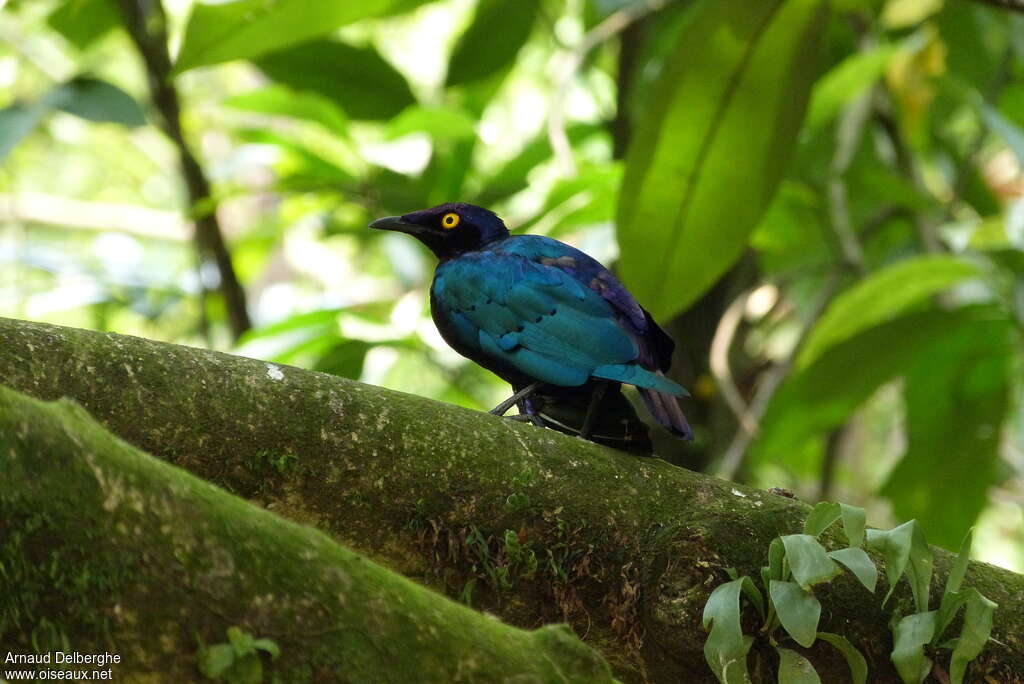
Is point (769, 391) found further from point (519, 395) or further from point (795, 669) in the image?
point (795, 669)

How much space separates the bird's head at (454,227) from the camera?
11.8 ft

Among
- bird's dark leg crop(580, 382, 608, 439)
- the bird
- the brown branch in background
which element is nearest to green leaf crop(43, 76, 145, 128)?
the brown branch in background

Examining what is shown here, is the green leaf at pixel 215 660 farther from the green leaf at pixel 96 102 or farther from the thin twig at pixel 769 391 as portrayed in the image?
the thin twig at pixel 769 391

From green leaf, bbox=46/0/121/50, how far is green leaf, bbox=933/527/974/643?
355 cm

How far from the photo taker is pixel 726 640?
194 centimetres

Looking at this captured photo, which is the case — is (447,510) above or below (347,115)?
below

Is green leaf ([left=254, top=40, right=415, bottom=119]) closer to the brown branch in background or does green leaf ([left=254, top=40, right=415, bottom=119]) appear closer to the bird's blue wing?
the brown branch in background

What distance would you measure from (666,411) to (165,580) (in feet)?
5.57

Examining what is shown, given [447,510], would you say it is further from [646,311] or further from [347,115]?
[347,115]

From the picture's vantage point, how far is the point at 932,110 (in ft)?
19.4

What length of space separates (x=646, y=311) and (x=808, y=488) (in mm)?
3559

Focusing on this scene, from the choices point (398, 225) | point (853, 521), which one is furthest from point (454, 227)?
point (853, 521)

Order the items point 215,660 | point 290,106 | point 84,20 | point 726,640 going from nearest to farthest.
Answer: point 215,660, point 726,640, point 290,106, point 84,20

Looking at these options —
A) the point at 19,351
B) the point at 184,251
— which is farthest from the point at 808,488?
the point at 19,351
